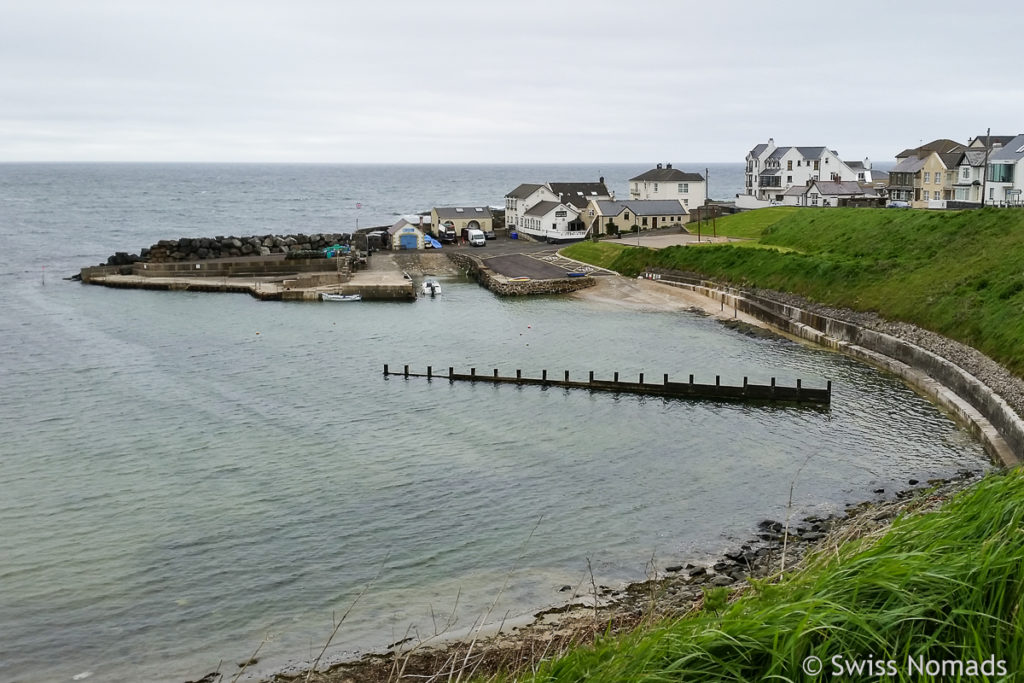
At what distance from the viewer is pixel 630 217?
10394 centimetres

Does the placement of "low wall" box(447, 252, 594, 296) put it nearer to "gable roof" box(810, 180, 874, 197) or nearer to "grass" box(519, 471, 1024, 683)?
"gable roof" box(810, 180, 874, 197)

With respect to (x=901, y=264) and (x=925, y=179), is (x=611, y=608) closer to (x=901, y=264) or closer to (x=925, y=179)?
(x=901, y=264)

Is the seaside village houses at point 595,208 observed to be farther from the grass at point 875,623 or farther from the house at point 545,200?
the grass at point 875,623

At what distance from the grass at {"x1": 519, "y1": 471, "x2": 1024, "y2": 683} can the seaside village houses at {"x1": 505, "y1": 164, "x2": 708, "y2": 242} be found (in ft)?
310

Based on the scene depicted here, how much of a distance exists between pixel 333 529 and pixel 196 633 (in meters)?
6.60

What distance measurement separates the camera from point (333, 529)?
28.2m

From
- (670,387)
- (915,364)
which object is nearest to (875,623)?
(670,387)

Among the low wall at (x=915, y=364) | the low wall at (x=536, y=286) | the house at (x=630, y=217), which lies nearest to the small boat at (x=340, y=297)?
the low wall at (x=536, y=286)

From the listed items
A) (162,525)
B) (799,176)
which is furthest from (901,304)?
(799,176)

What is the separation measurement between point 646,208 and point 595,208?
6.11 m

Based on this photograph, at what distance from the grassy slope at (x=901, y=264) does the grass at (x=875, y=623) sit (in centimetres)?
3202

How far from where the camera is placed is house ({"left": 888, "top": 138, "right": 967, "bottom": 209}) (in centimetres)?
9938

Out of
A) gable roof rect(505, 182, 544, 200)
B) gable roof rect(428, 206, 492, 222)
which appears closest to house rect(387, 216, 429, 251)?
gable roof rect(428, 206, 492, 222)

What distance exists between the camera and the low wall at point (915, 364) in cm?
3341
